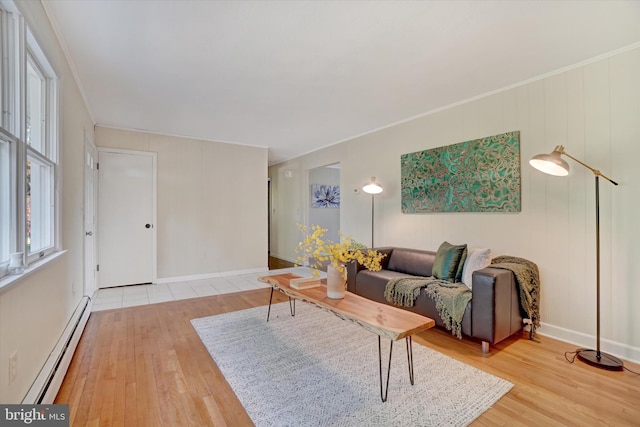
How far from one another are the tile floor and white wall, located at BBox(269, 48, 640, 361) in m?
3.07

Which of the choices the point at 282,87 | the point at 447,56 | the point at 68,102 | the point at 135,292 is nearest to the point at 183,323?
the point at 135,292

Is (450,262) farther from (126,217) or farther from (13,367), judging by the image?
(126,217)

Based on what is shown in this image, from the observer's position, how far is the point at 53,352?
77.3 inches

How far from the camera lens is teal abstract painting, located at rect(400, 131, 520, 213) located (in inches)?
115

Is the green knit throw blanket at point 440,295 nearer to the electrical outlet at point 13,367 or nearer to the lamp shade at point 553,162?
the lamp shade at point 553,162

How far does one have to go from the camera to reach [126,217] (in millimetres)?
4457

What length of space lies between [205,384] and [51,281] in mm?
1253

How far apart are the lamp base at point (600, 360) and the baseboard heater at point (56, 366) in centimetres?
359

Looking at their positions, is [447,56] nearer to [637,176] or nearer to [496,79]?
[496,79]

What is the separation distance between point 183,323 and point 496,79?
3928 millimetres

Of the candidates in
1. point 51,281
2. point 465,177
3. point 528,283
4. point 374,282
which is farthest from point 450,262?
point 51,281

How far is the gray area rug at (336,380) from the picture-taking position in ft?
5.35

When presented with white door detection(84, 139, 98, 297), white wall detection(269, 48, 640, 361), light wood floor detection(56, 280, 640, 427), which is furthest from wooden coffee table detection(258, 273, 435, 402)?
white door detection(84, 139, 98, 297)

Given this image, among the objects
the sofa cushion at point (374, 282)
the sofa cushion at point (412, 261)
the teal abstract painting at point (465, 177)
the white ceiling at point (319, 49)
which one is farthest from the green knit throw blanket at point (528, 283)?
the white ceiling at point (319, 49)
